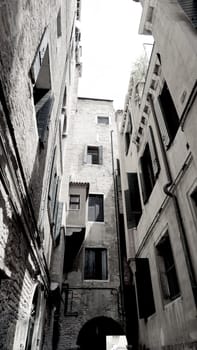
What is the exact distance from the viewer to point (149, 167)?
7723 millimetres

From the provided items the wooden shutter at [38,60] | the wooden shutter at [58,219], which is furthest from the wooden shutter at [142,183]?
the wooden shutter at [38,60]

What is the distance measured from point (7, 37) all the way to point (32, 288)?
4428 millimetres

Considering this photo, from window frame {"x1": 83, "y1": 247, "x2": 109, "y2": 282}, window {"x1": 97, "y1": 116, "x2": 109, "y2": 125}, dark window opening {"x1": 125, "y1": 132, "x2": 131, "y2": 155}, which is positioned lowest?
window frame {"x1": 83, "y1": 247, "x2": 109, "y2": 282}

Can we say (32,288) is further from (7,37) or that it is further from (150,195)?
(7,37)

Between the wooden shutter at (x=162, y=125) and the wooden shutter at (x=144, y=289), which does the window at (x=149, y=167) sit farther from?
the wooden shutter at (x=144, y=289)

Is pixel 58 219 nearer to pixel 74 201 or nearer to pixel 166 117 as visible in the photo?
pixel 74 201

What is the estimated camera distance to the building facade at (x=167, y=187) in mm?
3923

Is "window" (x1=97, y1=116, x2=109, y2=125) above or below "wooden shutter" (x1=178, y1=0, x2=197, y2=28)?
above

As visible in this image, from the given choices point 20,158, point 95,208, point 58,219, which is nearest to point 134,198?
point 58,219

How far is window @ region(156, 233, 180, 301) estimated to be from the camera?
5.44 m

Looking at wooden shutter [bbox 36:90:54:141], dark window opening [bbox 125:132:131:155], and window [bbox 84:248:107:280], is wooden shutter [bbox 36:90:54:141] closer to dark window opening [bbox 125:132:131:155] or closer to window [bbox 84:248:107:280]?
dark window opening [bbox 125:132:131:155]

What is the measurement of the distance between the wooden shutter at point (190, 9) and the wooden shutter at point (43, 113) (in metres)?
3.13

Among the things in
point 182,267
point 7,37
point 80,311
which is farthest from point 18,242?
point 80,311

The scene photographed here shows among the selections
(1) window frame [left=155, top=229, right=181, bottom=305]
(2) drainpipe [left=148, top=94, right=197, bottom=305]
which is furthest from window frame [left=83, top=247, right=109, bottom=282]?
(2) drainpipe [left=148, top=94, right=197, bottom=305]
